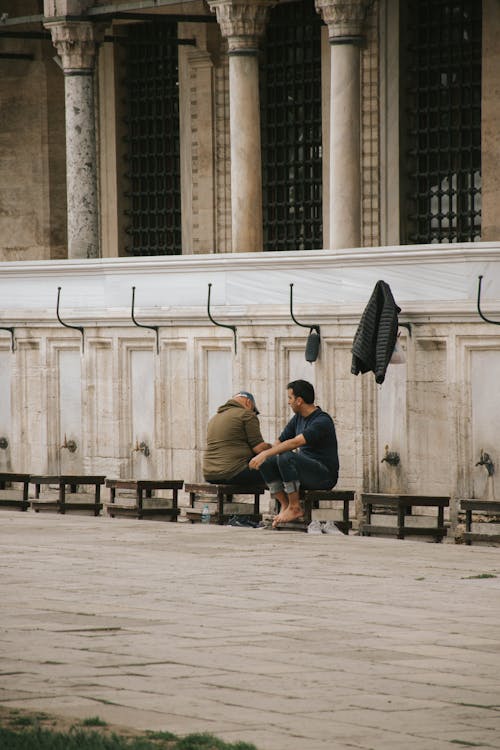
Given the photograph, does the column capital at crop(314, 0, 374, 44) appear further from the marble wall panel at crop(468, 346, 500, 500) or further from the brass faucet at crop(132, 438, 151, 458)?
the marble wall panel at crop(468, 346, 500, 500)


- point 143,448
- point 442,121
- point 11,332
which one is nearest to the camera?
point 143,448

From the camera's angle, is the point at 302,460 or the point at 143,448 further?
the point at 143,448

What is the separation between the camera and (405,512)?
16453 mm

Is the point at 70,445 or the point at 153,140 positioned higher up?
the point at 153,140

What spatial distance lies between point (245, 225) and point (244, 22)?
2484 millimetres

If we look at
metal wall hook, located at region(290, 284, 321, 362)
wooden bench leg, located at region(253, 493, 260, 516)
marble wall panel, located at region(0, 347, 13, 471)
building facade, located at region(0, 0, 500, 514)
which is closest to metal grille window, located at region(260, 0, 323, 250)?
building facade, located at region(0, 0, 500, 514)

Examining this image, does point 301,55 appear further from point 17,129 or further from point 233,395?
point 233,395

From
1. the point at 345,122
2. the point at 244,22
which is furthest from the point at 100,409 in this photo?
the point at 244,22

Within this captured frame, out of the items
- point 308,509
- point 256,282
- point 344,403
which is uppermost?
point 256,282

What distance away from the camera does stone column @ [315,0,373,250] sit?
2177 cm

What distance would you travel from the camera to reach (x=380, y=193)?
25.9m

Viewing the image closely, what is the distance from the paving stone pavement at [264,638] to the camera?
7.81 m

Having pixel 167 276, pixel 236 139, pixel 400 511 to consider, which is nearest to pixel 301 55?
pixel 236 139

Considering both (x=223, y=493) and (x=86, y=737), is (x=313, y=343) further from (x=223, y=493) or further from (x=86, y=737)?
(x=86, y=737)
